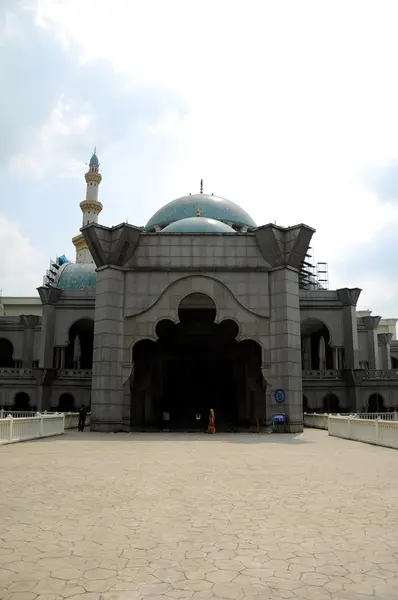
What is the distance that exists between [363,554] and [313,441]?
53.5 feet

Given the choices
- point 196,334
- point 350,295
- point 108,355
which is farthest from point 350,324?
point 108,355

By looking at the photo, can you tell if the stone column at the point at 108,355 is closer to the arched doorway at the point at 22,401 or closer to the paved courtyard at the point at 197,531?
the paved courtyard at the point at 197,531

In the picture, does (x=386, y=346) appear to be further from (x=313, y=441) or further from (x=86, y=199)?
(x=86, y=199)

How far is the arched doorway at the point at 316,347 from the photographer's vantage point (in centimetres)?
4723

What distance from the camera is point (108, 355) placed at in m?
27.2

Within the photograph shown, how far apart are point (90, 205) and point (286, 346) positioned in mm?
51100

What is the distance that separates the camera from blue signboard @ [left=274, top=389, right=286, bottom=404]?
87.3 feet

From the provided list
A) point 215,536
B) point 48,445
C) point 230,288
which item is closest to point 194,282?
point 230,288

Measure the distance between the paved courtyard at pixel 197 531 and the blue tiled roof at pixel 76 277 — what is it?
138ft

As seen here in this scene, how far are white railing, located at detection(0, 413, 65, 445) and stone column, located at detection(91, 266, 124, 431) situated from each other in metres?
2.55

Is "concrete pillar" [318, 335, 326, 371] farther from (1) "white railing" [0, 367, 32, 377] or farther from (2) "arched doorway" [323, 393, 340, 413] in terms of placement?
(1) "white railing" [0, 367, 32, 377]

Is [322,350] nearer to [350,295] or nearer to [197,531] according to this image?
[350,295]

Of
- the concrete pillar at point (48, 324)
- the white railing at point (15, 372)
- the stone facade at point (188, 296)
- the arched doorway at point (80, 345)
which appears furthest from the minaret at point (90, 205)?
the stone facade at point (188, 296)

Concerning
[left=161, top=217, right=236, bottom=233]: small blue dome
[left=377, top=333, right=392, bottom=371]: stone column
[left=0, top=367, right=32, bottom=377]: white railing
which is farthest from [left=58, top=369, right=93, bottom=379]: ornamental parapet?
[left=377, top=333, right=392, bottom=371]: stone column
